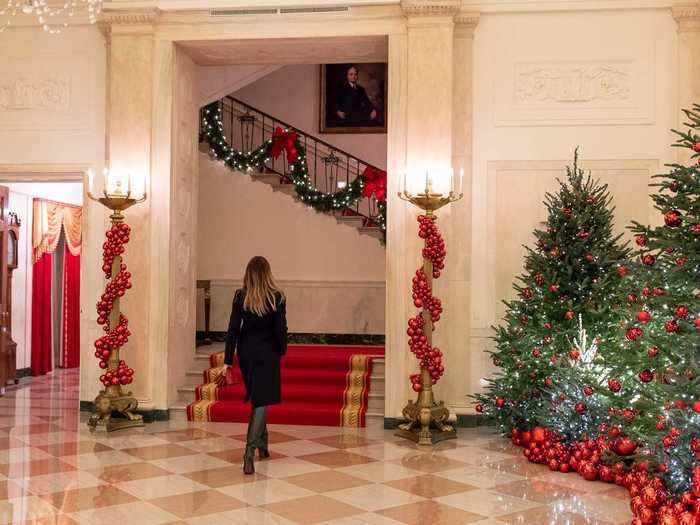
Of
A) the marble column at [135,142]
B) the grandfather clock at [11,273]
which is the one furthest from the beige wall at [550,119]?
the grandfather clock at [11,273]

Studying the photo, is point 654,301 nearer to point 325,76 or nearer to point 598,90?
point 598,90

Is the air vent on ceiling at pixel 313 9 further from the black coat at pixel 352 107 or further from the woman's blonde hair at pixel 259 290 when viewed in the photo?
the black coat at pixel 352 107

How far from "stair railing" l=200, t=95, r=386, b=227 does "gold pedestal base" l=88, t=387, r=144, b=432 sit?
6.18 metres

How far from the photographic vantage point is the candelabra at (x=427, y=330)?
24.8 ft

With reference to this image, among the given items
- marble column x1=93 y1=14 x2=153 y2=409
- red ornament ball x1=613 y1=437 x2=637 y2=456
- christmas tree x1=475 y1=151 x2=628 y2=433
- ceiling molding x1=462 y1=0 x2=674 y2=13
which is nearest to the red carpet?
marble column x1=93 y1=14 x2=153 y2=409

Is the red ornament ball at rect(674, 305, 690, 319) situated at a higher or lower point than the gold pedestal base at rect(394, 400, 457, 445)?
higher

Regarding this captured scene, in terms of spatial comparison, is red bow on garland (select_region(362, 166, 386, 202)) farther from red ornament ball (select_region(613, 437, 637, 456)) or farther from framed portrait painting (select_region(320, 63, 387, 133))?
red ornament ball (select_region(613, 437, 637, 456))

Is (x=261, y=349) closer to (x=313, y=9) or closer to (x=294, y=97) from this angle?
(x=313, y=9)

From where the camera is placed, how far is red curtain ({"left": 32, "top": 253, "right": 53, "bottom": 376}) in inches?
491

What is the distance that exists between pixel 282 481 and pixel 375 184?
6.60 metres

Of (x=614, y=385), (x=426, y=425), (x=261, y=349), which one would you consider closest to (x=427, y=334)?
(x=426, y=425)

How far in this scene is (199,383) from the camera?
9266 mm

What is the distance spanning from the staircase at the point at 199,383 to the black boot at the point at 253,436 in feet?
7.53

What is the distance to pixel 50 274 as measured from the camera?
12906mm
